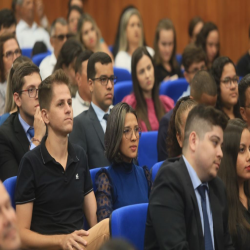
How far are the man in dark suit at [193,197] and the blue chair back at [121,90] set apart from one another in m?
2.42

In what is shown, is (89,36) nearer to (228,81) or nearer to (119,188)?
(228,81)

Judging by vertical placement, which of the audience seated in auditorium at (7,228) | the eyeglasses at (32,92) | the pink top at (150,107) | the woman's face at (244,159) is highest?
the eyeglasses at (32,92)

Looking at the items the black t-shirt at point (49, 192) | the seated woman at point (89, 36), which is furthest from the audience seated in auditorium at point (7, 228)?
the seated woman at point (89, 36)

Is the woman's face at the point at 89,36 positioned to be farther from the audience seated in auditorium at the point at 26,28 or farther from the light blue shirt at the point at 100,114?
the light blue shirt at the point at 100,114

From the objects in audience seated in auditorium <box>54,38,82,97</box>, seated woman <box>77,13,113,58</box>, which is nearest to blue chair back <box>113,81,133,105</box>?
audience seated in auditorium <box>54,38,82,97</box>

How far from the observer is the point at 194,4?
7.58m

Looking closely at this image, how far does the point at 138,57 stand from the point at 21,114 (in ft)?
4.78

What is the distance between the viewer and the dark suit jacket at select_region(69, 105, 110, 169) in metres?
3.40

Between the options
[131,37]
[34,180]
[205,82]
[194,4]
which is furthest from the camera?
[194,4]

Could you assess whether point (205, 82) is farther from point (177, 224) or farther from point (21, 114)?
point (177, 224)

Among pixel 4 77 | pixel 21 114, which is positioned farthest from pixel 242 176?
pixel 4 77

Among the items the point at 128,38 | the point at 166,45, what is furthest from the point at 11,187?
the point at 128,38

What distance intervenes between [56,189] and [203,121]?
809mm

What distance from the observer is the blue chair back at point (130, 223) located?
2354 mm
